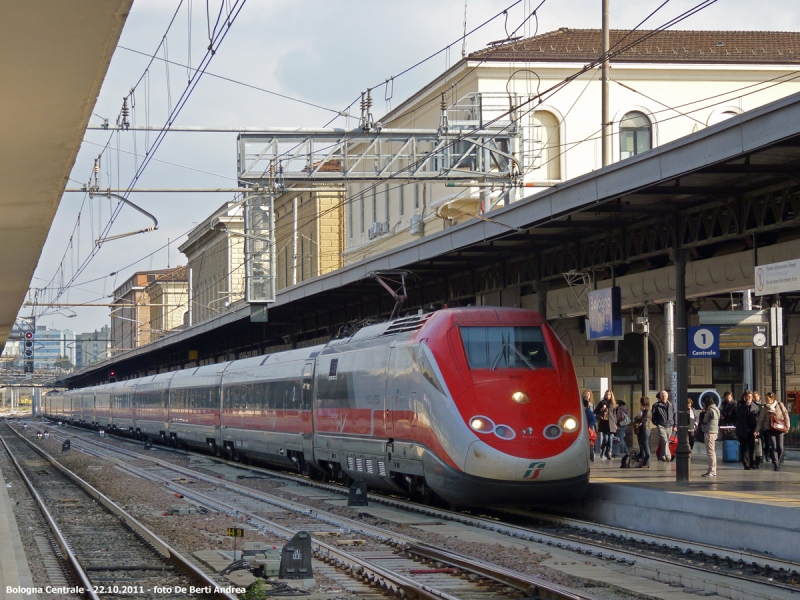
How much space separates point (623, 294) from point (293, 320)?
71.9 feet

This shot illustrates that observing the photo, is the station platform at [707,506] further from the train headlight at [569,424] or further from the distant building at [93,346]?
the distant building at [93,346]

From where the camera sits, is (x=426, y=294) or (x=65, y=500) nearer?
(x=65, y=500)

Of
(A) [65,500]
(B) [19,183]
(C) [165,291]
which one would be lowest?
(A) [65,500]

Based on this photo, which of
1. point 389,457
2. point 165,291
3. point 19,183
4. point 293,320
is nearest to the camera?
point 19,183

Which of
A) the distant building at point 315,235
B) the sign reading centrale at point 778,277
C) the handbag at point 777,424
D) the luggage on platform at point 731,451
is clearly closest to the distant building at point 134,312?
the distant building at point 315,235

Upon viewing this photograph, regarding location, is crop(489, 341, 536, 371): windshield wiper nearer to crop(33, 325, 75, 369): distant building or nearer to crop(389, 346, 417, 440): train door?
crop(389, 346, 417, 440): train door

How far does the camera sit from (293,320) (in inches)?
1636

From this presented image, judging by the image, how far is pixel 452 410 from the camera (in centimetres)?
1548

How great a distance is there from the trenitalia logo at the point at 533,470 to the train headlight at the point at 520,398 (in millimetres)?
864

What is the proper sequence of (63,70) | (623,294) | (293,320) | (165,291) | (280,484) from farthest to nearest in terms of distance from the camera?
(165,291), (293,320), (280,484), (623,294), (63,70)

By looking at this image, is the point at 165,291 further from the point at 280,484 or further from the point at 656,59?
the point at 280,484

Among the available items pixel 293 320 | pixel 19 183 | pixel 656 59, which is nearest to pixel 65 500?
pixel 19 183

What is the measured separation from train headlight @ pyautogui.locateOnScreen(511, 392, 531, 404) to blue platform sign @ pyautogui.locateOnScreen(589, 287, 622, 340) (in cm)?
306

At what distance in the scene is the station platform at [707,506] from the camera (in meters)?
12.6
